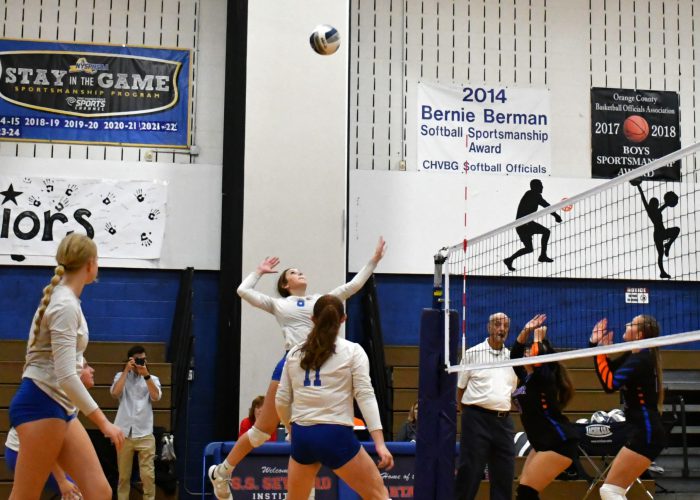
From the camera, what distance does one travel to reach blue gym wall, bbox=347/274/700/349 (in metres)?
13.1

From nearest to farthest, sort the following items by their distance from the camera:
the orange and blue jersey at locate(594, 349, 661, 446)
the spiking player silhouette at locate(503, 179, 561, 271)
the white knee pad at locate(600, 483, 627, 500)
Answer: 1. the white knee pad at locate(600, 483, 627, 500)
2. the orange and blue jersey at locate(594, 349, 661, 446)
3. the spiking player silhouette at locate(503, 179, 561, 271)

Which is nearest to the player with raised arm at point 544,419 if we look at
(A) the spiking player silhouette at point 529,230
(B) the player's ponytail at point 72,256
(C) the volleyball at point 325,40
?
(B) the player's ponytail at point 72,256

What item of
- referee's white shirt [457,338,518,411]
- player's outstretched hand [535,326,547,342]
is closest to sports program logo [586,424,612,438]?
referee's white shirt [457,338,518,411]

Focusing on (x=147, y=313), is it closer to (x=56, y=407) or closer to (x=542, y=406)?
(x=542, y=406)

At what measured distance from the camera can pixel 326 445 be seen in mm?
5715

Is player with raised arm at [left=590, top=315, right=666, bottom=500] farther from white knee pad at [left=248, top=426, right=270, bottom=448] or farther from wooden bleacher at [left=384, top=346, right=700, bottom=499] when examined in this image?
wooden bleacher at [left=384, top=346, right=700, bottom=499]

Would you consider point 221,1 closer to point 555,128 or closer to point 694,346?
point 555,128

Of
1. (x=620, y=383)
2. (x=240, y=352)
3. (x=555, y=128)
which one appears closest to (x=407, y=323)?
(x=240, y=352)

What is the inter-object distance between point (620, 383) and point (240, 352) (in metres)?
5.91

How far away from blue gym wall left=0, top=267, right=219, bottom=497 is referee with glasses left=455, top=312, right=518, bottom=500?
5.46 m

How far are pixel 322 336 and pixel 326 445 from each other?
0.70 meters

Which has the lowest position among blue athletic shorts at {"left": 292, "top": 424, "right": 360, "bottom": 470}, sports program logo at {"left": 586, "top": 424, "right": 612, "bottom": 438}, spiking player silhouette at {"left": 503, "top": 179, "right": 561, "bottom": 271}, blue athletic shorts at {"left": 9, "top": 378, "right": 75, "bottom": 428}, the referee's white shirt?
sports program logo at {"left": 586, "top": 424, "right": 612, "bottom": 438}

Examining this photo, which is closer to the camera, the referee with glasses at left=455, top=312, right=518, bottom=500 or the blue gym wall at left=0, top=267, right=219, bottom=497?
the referee with glasses at left=455, top=312, right=518, bottom=500

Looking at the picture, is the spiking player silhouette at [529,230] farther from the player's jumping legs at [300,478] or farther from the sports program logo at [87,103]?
the player's jumping legs at [300,478]
